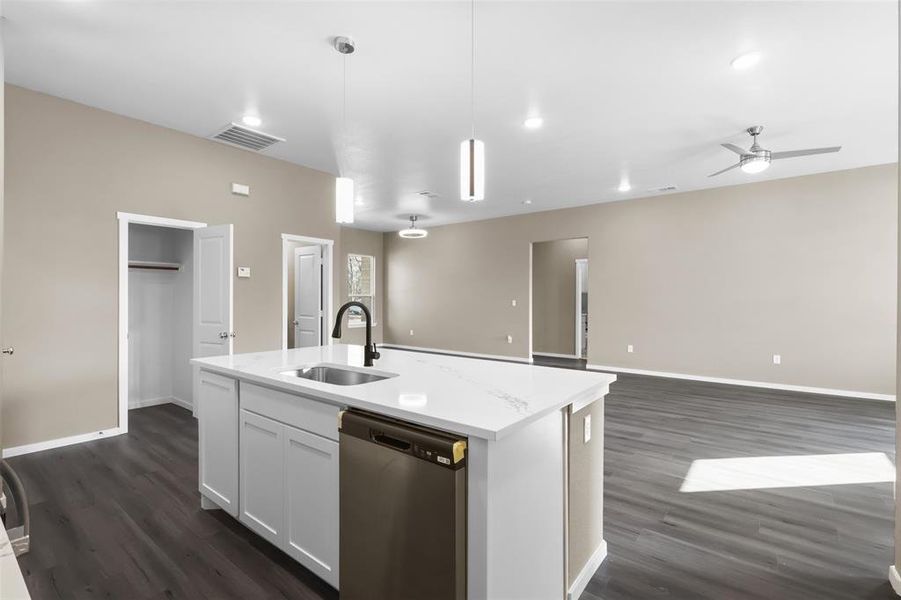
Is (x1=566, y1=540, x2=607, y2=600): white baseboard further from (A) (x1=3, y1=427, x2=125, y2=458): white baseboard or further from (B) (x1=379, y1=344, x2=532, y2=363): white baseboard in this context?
(B) (x1=379, y1=344, x2=532, y2=363): white baseboard

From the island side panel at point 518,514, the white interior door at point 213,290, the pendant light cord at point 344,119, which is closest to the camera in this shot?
the island side panel at point 518,514

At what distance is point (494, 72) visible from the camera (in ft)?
9.96

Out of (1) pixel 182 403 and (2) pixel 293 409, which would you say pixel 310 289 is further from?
(2) pixel 293 409

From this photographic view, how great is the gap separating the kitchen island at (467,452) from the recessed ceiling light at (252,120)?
2.47 meters

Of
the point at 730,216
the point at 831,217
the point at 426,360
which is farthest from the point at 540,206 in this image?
the point at 426,360

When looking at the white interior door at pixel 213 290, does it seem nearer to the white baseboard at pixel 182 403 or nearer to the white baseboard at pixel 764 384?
the white baseboard at pixel 182 403

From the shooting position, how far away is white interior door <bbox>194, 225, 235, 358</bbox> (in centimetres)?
406

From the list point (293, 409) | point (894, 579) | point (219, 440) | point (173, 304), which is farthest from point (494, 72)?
point (173, 304)

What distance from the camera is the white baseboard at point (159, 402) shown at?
183 inches

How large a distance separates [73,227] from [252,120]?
1764mm

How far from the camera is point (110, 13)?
2.46 meters

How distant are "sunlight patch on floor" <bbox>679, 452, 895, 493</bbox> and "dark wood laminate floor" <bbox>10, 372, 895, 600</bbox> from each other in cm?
9

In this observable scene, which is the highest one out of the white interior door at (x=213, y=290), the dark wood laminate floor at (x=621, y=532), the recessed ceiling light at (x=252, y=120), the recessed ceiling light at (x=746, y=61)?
the recessed ceiling light at (x=252, y=120)

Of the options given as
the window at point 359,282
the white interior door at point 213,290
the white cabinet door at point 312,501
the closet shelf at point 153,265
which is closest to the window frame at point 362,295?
the window at point 359,282
